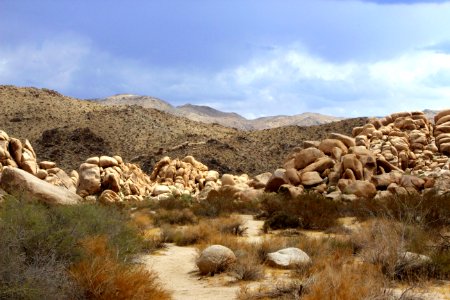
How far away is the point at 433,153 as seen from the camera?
29.0 meters

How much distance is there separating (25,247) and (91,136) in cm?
5540

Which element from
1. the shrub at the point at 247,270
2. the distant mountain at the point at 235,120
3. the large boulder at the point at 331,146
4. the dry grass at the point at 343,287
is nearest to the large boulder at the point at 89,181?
the large boulder at the point at 331,146

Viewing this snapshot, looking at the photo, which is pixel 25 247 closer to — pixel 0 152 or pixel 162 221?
pixel 162 221

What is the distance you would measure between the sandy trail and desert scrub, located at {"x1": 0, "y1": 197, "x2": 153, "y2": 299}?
0.80 metres

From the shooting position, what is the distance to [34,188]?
16.6m

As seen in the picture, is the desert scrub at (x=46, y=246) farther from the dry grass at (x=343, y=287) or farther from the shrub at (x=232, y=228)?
the shrub at (x=232, y=228)

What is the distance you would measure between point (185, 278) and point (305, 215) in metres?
7.40

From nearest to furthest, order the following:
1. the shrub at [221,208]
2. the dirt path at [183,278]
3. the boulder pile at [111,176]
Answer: the dirt path at [183,278], the shrub at [221,208], the boulder pile at [111,176]

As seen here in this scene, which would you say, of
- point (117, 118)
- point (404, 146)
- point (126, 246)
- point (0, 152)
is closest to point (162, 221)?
point (126, 246)

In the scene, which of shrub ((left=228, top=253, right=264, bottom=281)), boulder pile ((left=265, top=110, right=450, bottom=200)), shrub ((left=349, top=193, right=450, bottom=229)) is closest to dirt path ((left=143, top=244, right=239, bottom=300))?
shrub ((left=228, top=253, right=264, bottom=281))

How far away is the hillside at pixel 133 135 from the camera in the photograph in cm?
5650

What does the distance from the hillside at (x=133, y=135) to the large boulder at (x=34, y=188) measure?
33.0m

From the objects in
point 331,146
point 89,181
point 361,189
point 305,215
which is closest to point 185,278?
point 305,215

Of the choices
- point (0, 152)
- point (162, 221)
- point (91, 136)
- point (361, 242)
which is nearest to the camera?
point (361, 242)
